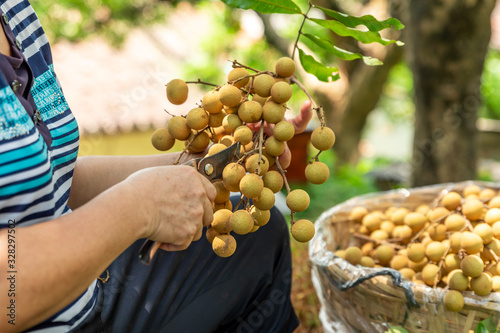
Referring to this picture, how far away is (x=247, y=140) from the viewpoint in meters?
0.89

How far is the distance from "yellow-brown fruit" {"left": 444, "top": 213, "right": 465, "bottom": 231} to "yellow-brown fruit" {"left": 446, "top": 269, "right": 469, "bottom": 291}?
164 mm

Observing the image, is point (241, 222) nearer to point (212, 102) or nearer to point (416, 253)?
point (212, 102)

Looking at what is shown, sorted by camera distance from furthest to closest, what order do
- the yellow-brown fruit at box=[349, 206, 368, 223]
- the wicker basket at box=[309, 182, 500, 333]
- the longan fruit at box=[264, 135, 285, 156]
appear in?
the yellow-brown fruit at box=[349, 206, 368, 223]
the wicker basket at box=[309, 182, 500, 333]
the longan fruit at box=[264, 135, 285, 156]

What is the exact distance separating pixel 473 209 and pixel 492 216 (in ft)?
0.15

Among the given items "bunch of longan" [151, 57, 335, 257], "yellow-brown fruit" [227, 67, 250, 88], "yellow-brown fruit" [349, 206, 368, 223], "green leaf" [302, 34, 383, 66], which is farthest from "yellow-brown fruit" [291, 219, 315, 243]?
"yellow-brown fruit" [349, 206, 368, 223]

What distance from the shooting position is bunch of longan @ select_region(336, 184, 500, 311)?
106 centimetres

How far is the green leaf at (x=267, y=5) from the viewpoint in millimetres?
971

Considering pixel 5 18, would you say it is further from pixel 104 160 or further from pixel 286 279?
pixel 286 279

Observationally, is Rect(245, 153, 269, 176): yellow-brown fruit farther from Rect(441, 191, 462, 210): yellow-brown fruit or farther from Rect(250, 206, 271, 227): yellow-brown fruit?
Rect(441, 191, 462, 210): yellow-brown fruit

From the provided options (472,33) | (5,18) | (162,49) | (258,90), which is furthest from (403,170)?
(162,49)

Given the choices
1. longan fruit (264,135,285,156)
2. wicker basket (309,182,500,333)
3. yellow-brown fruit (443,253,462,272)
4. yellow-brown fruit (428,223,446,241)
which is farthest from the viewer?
yellow-brown fruit (428,223,446,241)

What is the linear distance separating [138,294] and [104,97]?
5.42m

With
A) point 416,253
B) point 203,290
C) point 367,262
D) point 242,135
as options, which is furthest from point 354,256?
point 242,135

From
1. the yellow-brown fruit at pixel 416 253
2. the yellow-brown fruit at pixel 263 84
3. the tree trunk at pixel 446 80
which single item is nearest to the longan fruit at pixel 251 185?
→ the yellow-brown fruit at pixel 263 84
